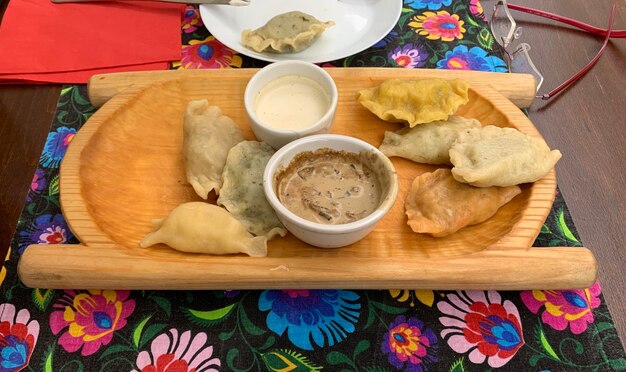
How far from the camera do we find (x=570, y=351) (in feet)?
4.51

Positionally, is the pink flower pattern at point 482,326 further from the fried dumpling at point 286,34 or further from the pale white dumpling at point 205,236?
the fried dumpling at point 286,34

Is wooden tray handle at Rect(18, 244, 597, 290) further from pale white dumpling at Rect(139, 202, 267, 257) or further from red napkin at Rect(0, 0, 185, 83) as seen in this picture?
red napkin at Rect(0, 0, 185, 83)

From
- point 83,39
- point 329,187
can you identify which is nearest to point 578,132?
point 329,187

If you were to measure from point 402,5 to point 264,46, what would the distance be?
812mm

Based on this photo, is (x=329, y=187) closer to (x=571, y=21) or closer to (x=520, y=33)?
(x=520, y=33)

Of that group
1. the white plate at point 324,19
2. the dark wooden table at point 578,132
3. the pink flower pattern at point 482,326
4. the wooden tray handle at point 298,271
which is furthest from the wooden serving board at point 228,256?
the white plate at point 324,19

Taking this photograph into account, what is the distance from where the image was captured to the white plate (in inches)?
85.5

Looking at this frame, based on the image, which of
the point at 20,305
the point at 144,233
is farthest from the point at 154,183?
the point at 20,305

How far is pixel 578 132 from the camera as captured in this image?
2.05 metres

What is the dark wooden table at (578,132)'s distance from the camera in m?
1.72

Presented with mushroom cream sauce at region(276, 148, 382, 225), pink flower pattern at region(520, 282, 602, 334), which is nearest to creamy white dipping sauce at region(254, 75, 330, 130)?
mushroom cream sauce at region(276, 148, 382, 225)

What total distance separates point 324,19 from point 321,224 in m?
1.42

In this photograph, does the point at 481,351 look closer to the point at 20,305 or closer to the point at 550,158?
the point at 550,158

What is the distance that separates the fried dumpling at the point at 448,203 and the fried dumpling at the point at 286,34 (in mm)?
959
